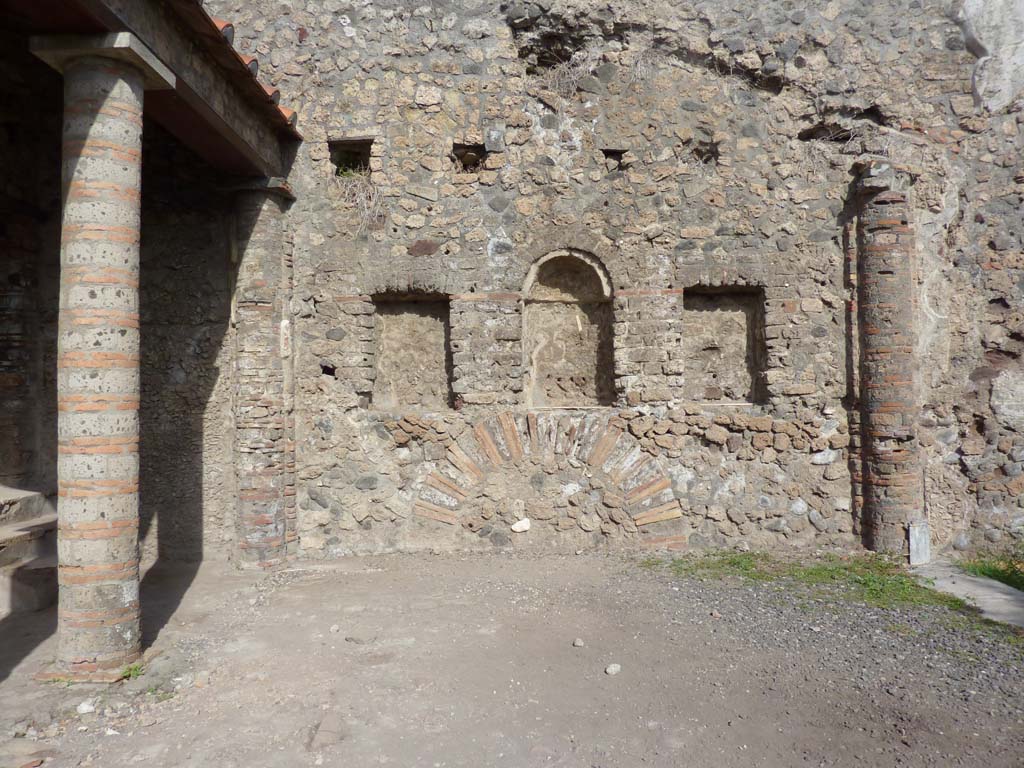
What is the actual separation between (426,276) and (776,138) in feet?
11.6

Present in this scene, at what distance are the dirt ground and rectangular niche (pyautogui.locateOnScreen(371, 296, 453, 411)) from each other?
2.00 m

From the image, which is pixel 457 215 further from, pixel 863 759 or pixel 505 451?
pixel 863 759

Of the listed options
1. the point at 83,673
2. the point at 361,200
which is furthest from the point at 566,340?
the point at 83,673

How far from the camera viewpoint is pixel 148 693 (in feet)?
11.7

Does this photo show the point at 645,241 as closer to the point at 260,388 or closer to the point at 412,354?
the point at 412,354

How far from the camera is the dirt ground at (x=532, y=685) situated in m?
3.02

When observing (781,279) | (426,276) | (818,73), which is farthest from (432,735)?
(818,73)

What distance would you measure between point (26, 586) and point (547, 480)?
158 inches

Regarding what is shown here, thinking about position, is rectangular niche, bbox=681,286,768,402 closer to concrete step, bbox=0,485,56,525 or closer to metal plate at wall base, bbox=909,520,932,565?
metal plate at wall base, bbox=909,520,932,565

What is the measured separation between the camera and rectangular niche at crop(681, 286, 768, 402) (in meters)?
6.61

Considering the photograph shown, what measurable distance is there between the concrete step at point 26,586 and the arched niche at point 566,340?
402 cm

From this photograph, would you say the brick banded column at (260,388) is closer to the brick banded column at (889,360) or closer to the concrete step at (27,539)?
the concrete step at (27,539)

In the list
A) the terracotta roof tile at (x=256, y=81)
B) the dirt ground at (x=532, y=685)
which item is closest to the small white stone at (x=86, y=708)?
the dirt ground at (x=532, y=685)

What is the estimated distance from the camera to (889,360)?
6141mm
